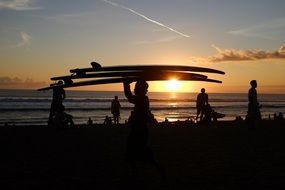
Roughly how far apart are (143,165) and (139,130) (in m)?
2.27

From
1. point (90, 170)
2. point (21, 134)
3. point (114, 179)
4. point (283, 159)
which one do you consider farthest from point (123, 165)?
point (21, 134)

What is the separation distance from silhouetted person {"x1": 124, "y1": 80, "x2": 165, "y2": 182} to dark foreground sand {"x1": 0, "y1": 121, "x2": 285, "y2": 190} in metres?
0.49

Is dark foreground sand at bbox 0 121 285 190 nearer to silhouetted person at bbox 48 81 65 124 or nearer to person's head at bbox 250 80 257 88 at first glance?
person's head at bbox 250 80 257 88

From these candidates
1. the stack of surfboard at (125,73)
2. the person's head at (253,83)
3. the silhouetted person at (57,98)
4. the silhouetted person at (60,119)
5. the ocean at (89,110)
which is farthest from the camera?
the ocean at (89,110)

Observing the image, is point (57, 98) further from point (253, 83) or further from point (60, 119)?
point (253, 83)

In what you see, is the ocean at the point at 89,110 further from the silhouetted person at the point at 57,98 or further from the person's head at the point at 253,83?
the person's head at the point at 253,83

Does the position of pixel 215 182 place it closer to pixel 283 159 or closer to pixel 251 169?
pixel 251 169

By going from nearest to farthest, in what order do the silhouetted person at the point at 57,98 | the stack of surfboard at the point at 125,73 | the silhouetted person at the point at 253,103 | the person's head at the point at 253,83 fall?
1. the stack of surfboard at the point at 125,73
2. the person's head at the point at 253,83
3. the silhouetted person at the point at 253,103
4. the silhouetted person at the point at 57,98

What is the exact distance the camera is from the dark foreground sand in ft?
27.1

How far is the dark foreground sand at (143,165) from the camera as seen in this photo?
826 centimetres

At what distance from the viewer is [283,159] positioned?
1123 centimetres

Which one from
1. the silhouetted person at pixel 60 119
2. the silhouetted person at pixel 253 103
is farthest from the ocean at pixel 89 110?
the silhouetted person at pixel 253 103

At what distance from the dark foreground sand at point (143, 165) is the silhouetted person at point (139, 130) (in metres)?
0.49

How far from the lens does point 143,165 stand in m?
10.5
